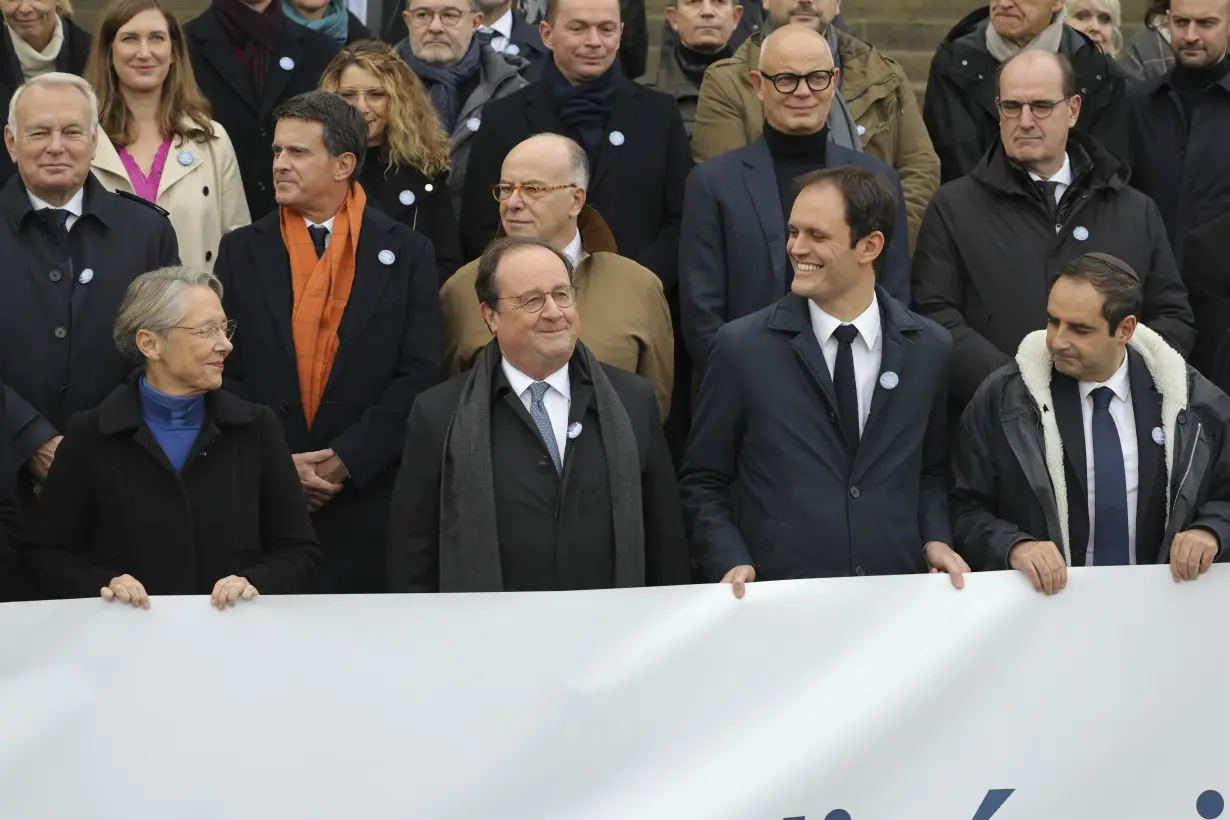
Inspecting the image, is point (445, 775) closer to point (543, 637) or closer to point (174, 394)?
point (543, 637)

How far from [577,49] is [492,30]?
1.36 metres

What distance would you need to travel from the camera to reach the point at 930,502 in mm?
5539

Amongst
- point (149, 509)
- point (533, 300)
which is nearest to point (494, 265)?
point (533, 300)

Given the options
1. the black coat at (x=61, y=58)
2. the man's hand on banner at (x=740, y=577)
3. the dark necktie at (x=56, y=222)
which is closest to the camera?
the man's hand on banner at (x=740, y=577)

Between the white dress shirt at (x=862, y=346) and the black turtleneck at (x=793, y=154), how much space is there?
1165mm

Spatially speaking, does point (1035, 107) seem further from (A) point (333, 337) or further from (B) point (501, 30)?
(B) point (501, 30)

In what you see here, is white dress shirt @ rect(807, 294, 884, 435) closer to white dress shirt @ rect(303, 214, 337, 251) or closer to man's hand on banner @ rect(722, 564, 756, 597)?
man's hand on banner @ rect(722, 564, 756, 597)

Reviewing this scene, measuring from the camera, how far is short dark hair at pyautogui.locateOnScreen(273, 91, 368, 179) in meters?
6.27

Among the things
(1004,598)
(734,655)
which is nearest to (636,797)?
(734,655)

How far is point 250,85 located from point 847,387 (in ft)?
9.59

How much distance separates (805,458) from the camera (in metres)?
5.43

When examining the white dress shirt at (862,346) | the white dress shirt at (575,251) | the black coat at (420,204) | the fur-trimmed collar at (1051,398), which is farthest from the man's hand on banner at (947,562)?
the black coat at (420,204)

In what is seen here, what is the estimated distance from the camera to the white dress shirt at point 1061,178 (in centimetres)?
664

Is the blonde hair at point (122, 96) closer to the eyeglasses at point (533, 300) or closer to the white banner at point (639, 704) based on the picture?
the eyeglasses at point (533, 300)
